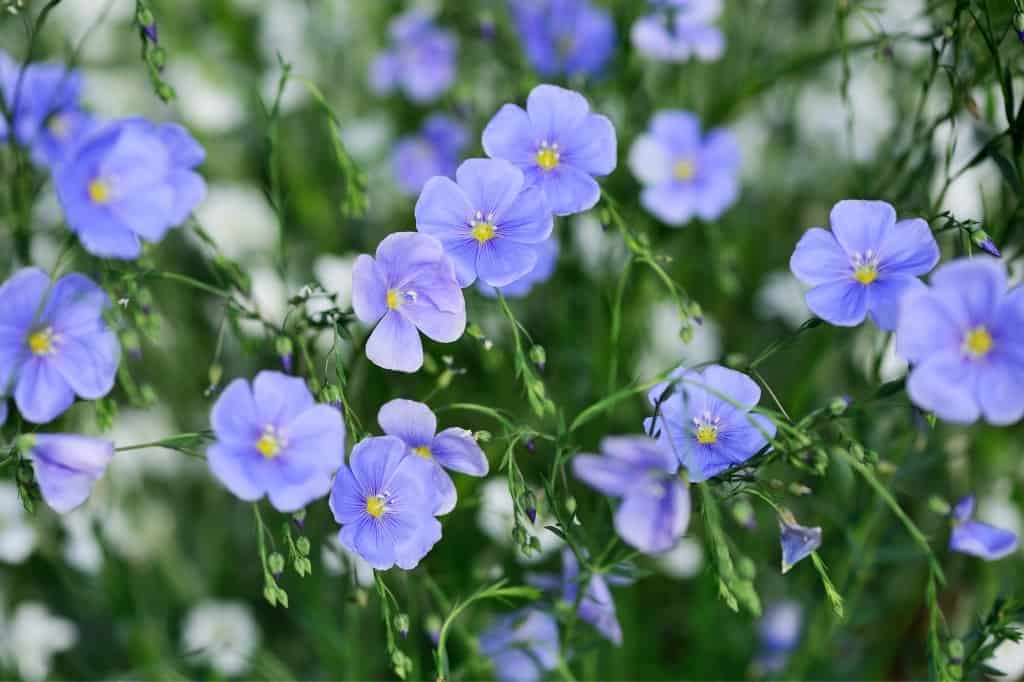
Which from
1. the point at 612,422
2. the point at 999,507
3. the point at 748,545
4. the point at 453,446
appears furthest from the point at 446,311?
the point at 999,507

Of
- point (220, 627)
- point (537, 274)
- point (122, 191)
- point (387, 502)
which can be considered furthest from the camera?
point (220, 627)

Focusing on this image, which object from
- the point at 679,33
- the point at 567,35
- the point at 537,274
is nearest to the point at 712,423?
the point at 537,274

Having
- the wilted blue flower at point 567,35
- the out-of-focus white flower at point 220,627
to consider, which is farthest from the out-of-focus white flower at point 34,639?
the wilted blue flower at point 567,35

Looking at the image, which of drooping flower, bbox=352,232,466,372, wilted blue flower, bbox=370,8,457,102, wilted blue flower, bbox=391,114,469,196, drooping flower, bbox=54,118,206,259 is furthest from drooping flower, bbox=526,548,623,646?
wilted blue flower, bbox=370,8,457,102

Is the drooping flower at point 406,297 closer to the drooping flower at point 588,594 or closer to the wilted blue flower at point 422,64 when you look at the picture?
the drooping flower at point 588,594

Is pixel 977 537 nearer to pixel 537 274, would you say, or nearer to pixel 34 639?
pixel 537 274

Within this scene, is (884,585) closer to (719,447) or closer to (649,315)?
(649,315)

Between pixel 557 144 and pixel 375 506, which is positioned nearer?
pixel 375 506

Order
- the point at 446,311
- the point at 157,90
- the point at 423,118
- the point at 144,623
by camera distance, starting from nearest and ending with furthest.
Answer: the point at 446,311 → the point at 157,90 → the point at 144,623 → the point at 423,118

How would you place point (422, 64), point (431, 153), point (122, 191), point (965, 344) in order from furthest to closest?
1. point (422, 64)
2. point (431, 153)
3. point (122, 191)
4. point (965, 344)
